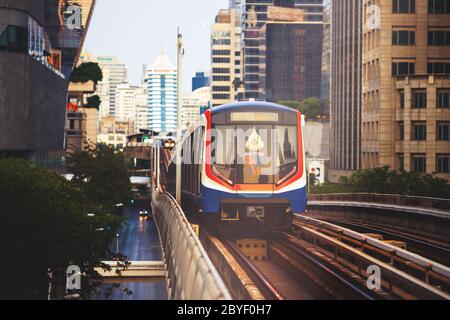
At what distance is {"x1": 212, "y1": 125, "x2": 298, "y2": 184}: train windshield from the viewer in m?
28.6

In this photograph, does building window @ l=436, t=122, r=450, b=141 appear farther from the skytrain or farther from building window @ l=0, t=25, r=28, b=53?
the skytrain

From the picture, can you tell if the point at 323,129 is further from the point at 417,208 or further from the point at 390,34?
the point at 417,208

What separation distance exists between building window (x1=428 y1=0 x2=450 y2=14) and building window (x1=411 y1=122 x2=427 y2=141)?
12.1m

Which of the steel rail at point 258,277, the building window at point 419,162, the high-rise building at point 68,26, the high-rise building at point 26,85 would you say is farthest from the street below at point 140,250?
the steel rail at point 258,277

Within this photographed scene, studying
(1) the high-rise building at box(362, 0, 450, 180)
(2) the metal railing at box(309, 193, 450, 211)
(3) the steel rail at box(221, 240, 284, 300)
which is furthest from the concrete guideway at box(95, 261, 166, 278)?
(1) the high-rise building at box(362, 0, 450, 180)

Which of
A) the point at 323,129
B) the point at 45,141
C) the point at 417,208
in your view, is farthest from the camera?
the point at 323,129

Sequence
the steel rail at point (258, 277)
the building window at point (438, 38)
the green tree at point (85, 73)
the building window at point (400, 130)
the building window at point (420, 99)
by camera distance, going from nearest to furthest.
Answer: the steel rail at point (258, 277)
the building window at point (420, 99)
the building window at point (400, 130)
the building window at point (438, 38)
the green tree at point (85, 73)

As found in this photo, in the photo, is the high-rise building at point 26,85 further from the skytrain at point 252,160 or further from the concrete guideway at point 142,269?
the skytrain at point 252,160

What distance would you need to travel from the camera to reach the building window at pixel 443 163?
9369 centimetres

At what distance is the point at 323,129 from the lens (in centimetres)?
17925

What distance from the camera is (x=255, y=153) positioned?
1127 inches

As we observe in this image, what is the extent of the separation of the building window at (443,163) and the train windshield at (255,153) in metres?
67.5
